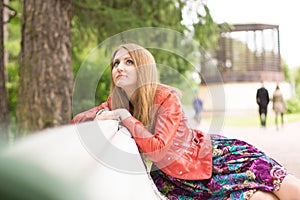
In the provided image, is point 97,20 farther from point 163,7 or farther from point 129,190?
point 129,190

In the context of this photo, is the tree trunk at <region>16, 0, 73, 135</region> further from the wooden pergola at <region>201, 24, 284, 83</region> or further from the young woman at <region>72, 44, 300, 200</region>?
the wooden pergola at <region>201, 24, 284, 83</region>

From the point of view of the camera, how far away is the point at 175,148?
2115 mm

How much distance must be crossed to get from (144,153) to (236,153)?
0.48 m

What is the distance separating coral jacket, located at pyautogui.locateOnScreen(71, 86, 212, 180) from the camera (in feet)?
6.51

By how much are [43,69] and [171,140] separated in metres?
4.11

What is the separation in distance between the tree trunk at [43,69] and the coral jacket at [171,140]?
363cm

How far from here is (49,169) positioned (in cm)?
93

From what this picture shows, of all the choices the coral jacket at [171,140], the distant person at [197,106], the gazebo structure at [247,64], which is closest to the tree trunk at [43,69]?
the distant person at [197,106]

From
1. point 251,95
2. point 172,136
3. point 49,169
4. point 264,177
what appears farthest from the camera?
point 251,95

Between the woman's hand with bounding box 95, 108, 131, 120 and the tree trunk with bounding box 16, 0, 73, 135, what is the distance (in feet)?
12.3

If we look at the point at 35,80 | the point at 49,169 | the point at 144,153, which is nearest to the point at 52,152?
the point at 49,169

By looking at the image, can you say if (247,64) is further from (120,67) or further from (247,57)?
(120,67)

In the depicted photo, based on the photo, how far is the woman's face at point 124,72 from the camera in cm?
210

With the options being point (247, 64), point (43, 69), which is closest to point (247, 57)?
point (247, 64)
